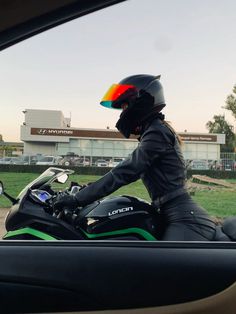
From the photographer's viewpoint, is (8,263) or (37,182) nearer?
(8,263)

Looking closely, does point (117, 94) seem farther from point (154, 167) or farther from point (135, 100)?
point (154, 167)

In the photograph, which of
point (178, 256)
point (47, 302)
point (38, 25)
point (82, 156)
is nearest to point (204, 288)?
point (178, 256)

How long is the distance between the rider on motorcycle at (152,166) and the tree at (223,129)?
0.25 meters

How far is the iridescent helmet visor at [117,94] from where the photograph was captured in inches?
80.8

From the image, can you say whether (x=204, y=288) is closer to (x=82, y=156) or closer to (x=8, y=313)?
(x=8, y=313)

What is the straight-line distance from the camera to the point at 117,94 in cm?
215

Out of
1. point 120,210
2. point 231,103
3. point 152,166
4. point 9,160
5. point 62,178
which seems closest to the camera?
point 231,103

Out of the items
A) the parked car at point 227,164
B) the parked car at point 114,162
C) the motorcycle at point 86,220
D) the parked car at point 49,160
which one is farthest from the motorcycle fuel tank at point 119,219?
the parked car at point 227,164

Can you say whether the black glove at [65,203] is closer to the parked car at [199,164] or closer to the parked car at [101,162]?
the parked car at [101,162]

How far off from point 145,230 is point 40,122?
2.25 feet

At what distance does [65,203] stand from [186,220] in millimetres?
601

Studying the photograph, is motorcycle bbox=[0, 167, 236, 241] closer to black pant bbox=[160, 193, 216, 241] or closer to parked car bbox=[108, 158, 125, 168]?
black pant bbox=[160, 193, 216, 241]

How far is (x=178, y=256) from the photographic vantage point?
5.31 feet

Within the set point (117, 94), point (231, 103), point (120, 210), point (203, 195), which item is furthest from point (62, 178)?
point (231, 103)
